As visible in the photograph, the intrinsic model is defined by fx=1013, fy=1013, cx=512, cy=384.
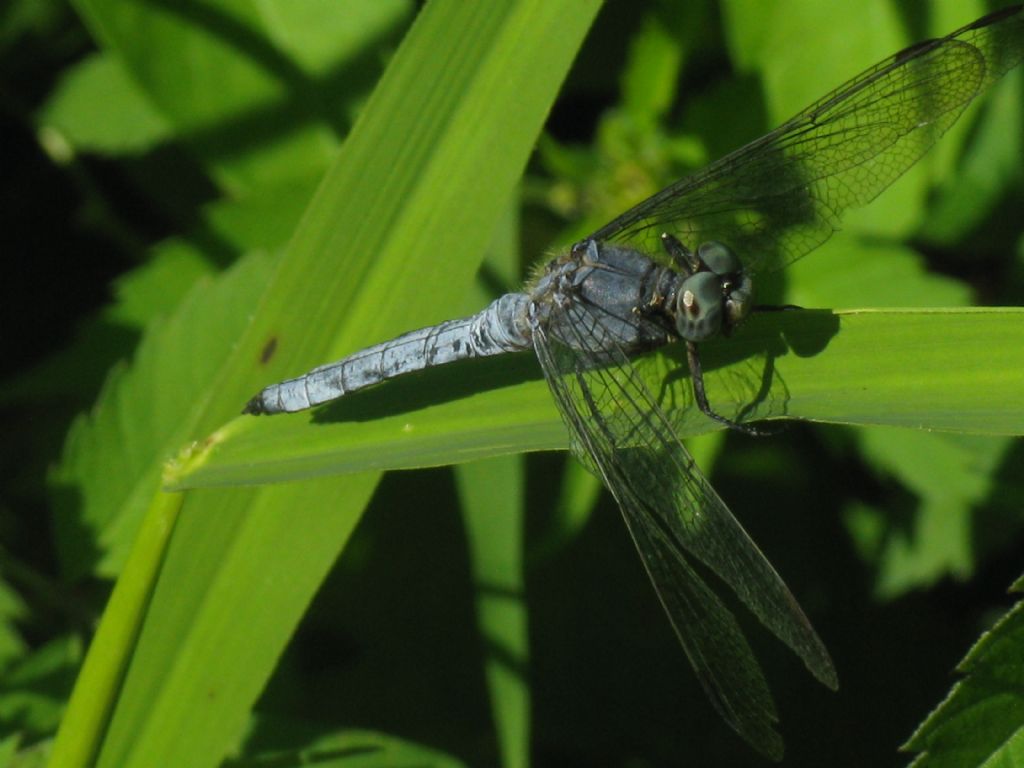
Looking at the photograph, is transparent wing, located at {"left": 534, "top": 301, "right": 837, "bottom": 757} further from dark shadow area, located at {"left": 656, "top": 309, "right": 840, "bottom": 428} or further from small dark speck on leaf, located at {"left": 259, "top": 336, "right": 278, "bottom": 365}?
small dark speck on leaf, located at {"left": 259, "top": 336, "right": 278, "bottom": 365}

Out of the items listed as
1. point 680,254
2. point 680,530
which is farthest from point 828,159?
point 680,530

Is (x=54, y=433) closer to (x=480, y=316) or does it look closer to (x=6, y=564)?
(x=6, y=564)

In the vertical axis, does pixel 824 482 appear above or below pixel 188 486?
below

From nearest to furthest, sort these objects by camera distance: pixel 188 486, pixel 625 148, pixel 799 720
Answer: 1. pixel 188 486
2. pixel 625 148
3. pixel 799 720

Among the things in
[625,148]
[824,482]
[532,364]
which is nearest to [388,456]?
[532,364]

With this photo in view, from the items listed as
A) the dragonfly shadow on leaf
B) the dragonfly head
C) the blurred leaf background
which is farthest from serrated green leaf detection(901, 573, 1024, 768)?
the dragonfly head

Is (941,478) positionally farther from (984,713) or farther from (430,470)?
(430,470)
